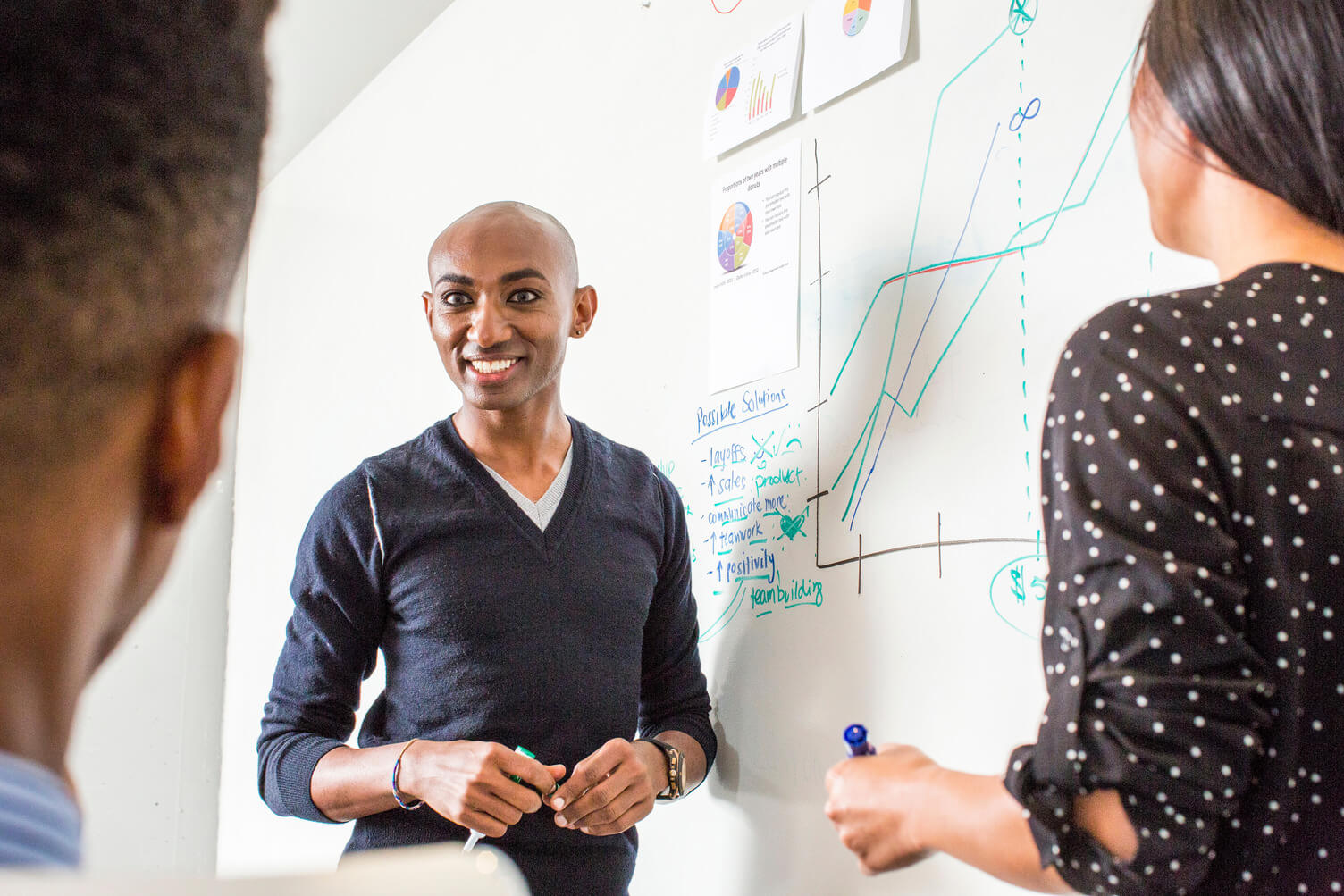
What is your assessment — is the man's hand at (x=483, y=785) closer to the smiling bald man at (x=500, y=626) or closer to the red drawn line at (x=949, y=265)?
the smiling bald man at (x=500, y=626)

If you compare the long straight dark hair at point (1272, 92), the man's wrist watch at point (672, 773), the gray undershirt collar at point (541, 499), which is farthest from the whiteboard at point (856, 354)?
the long straight dark hair at point (1272, 92)

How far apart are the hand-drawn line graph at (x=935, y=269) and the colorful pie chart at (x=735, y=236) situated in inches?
10.7

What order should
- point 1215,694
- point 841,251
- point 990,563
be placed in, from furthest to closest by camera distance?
point 841,251
point 990,563
point 1215,694

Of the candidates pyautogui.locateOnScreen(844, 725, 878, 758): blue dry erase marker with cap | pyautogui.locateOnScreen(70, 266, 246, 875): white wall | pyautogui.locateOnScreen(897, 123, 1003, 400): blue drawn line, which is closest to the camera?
pyautogui.locateOnScreen(844, 725, 878, 758): blue dry erase marker with cap

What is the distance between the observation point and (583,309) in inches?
61.1

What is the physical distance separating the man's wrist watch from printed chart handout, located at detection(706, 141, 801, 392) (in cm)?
50

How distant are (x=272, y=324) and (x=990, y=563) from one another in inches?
101

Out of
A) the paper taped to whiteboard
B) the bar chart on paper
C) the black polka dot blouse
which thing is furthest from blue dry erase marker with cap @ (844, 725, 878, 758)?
the bar chart on paper

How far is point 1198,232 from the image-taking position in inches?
26.9

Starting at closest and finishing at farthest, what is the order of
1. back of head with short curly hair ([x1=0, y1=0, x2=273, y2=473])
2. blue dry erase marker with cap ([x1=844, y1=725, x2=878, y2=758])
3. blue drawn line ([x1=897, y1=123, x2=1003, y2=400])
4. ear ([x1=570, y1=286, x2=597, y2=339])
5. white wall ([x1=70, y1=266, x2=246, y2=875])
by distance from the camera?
back of head with short curly hair ([x1=0, y1=0, x2=273, y2=473])
blue dry erase marker with cap ([x1=844, y1=725, x2=878, y2=758])
blue drawn line ([x1=897, y1=123, x2=1003, y2=400])
ear ([x1=570, y1=286, x2=597, y2=339])
white wall ([x1=70, y1=266, x2=246, y2=875])

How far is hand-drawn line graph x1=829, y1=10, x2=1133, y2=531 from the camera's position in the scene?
1073 millimetres

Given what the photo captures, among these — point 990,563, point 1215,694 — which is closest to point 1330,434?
point 1215,694

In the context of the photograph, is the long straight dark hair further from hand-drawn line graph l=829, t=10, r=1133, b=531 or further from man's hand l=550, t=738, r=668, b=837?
man's hand l=550, t=738, r=668, b=837

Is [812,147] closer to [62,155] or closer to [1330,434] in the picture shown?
[1330,434]
